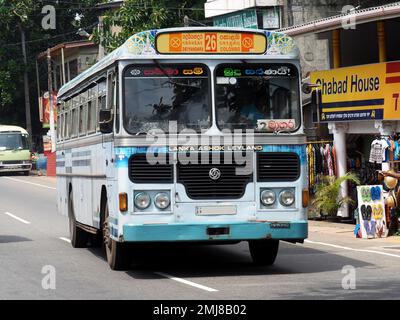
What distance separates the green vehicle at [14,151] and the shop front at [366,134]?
32221mm

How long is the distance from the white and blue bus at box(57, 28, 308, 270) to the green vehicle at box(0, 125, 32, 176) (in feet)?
139

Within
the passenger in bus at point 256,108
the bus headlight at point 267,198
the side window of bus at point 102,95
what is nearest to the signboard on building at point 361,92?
the side window of bus at point 102,95

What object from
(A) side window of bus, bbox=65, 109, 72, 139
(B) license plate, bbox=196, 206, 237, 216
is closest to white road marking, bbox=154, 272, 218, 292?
(B) license plate, bbox=196, 206, 237, 216

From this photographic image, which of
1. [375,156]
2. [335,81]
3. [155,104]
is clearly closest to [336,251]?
[375,156]

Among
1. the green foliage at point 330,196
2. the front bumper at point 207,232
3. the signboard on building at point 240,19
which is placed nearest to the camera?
the front bumper at point 207,232

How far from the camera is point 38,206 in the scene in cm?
3142

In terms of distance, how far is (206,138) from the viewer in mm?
13281

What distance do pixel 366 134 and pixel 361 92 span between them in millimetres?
1802

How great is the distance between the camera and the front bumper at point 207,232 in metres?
13.1

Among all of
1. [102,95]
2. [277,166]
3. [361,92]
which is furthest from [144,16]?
[277,166]

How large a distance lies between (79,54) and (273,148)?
51.3 m

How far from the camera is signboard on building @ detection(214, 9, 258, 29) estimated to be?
3375 centimetres

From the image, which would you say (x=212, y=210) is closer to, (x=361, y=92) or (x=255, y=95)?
(x=255, y=95)
